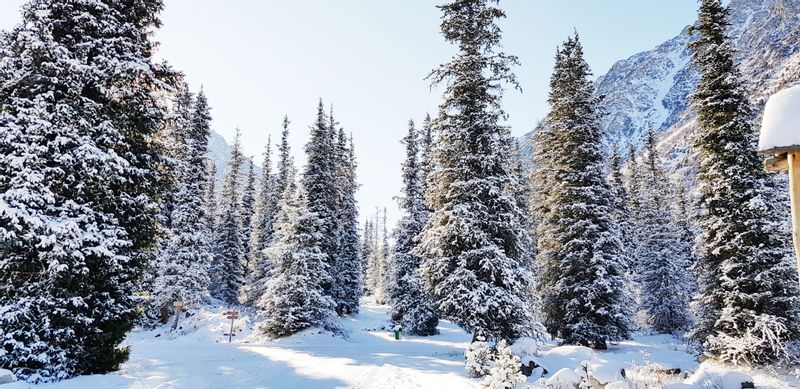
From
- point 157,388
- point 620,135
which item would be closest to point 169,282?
point 157,388

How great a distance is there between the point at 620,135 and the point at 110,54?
209905mm

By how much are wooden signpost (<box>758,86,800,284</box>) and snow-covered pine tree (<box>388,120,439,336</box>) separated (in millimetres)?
25319

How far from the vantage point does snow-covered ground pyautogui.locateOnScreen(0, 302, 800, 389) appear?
10.6 m

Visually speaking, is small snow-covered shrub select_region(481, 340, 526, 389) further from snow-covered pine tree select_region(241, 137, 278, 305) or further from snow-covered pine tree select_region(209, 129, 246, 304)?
snow-covered pine tree select_region(209, 129, 246, 304)

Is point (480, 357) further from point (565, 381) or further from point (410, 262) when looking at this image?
point (410, 262)

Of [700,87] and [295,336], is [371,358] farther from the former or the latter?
[700,87]

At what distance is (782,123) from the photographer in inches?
173

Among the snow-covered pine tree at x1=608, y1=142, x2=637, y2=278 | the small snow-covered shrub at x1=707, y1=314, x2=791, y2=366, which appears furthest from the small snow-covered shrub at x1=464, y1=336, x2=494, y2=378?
the snow-covered pine tree at x1=608, y1=142, x2=637, y2=278

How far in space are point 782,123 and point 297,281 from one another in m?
22.5

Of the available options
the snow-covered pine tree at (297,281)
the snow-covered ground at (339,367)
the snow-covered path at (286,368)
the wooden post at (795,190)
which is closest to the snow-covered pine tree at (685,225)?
the snow-covered ground at (339,367)

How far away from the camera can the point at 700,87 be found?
16.8m

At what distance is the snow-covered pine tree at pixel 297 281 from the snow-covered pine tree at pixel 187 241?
7841 millimetres

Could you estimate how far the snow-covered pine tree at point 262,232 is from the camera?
1491 inches

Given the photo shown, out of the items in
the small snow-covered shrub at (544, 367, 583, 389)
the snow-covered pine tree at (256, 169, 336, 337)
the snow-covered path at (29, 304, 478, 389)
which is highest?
the snow-covered pine tree at (256, 169, 336, 337)
